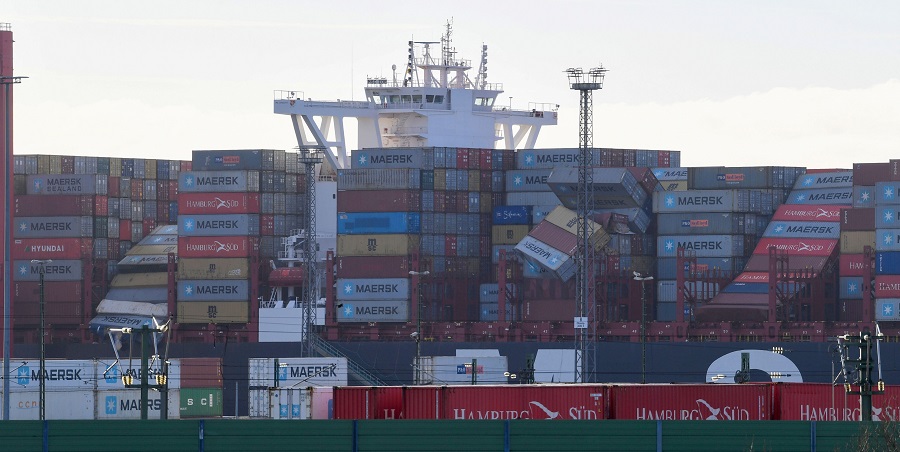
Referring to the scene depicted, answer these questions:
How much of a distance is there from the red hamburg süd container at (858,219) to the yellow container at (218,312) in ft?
102

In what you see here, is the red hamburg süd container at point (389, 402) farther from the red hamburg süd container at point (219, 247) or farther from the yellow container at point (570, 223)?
the red hamburg süd container at point (219, 247)

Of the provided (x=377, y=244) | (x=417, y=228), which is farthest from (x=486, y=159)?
(x=377, y=244)

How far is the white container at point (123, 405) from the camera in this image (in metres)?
72.9

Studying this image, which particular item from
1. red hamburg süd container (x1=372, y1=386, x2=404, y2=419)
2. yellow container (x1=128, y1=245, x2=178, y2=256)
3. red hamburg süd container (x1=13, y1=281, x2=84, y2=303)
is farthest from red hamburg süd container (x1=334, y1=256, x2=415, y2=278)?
red hamburg süd container (x1=372, y1=386, x2=404, y2=419)

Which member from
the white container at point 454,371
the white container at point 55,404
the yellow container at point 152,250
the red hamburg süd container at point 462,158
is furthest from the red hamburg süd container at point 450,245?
the white container at point 55,404

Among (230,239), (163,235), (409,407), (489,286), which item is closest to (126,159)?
(163,235)

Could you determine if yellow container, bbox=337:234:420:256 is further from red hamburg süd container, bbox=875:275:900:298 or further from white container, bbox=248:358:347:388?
red hamburg süd container, bbox=875:275:900:298

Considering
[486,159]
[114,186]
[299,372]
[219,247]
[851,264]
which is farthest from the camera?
[114,186]

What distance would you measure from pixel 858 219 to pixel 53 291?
140 ft

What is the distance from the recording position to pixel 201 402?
77.8 m

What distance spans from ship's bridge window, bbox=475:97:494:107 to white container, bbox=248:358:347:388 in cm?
3837

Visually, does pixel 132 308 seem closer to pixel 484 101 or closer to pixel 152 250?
pixel 152 250

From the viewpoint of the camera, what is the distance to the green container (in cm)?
7694

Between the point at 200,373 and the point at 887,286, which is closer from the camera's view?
the point at 200,373
